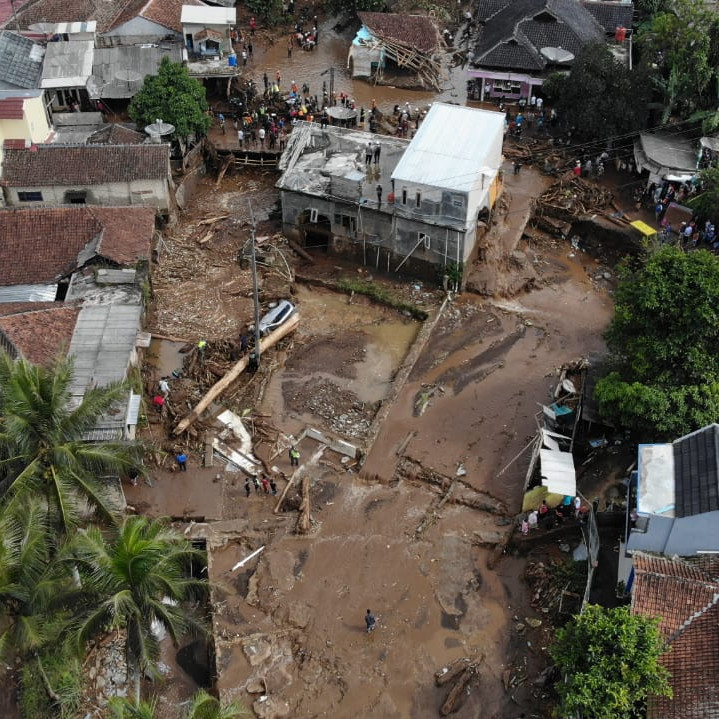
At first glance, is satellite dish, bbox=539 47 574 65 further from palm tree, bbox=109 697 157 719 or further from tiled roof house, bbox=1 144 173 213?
palm tree, bbox=109 697 157 719

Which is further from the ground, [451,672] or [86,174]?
[86,174]

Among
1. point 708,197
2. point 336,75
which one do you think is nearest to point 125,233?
point 336,75

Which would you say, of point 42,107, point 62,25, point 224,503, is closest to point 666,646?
point 224,503

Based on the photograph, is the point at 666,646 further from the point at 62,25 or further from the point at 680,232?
the point at 62,25

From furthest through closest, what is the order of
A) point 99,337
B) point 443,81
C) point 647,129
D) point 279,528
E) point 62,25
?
point 443,81
point 62,25
point 647,129
point 99,337
point 279,528

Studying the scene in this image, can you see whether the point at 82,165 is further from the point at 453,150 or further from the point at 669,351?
the point at 669,351
